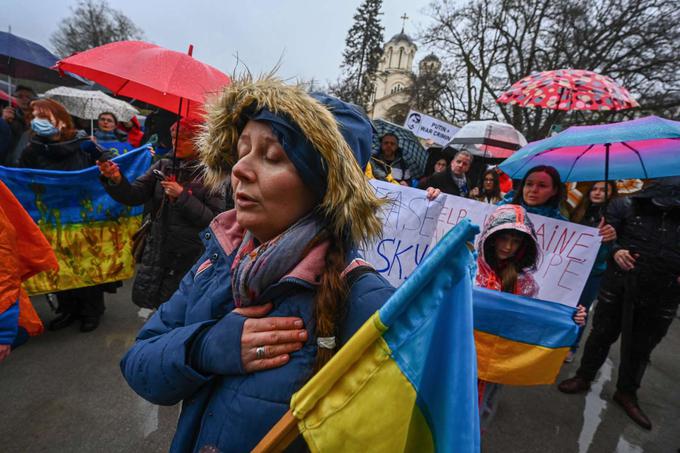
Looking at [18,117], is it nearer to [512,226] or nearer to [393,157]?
[393,157]

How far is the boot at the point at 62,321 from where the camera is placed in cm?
340

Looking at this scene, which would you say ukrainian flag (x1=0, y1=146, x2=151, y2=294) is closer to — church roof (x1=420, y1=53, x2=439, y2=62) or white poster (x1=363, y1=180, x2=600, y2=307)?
white poster (x1=363, y1=180, x2=600, y2=307)

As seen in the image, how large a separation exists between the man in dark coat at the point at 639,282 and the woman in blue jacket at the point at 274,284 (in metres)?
3.11

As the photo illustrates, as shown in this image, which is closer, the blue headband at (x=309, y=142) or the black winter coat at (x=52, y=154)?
the blue headband at (x=309, y=142)

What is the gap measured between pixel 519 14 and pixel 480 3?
1805 millimetres

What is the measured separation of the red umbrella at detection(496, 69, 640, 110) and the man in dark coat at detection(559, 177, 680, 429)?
825 millimetres

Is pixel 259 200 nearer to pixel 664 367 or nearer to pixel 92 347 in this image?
pixel 92 347

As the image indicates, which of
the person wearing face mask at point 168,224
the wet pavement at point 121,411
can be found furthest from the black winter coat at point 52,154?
the wet pavement at point 121,411

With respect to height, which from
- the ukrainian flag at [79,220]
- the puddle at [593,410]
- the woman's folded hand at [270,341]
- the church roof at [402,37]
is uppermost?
the church roof at [402,37]

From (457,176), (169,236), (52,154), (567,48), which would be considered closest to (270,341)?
(169,236)

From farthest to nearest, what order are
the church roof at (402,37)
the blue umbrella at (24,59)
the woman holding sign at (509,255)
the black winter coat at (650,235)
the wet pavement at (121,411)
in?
the church roof at (402,37) → the blue umbrella at (24,59) → the black winter coat at (650,235) → the wet pavement at (121,411) → the woman holding sign at (509,255)

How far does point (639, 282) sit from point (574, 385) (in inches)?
46.6

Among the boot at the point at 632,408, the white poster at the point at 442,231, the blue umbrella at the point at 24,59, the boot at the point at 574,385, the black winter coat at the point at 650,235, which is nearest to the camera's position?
the white poster at the point at 442,231

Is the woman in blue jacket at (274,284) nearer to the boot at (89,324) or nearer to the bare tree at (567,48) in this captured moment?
the boot at (89,324)
